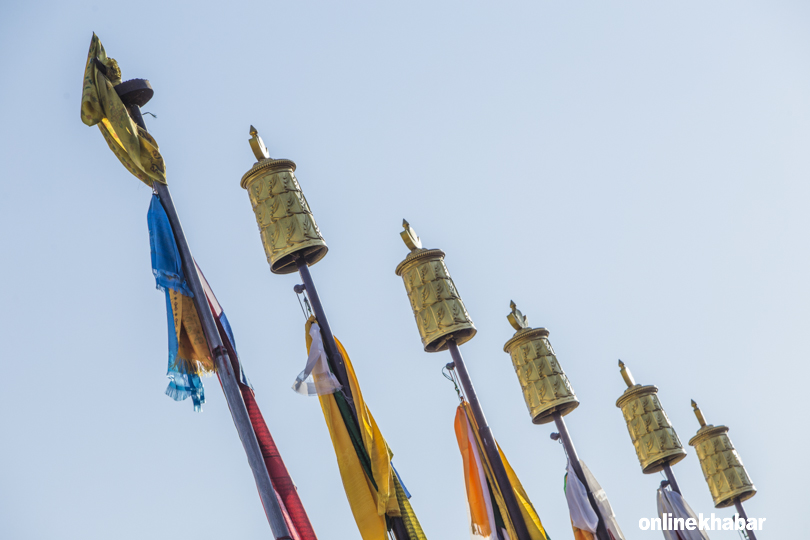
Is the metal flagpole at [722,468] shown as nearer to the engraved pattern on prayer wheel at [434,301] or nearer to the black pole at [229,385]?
the engraved pattern on prayer wheel at [434,301]

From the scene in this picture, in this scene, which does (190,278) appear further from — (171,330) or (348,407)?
(348,407)

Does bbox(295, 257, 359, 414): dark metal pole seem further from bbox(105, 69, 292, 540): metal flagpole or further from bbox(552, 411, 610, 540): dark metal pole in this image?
bbox(552, 411, 610, 540): dark metal pole

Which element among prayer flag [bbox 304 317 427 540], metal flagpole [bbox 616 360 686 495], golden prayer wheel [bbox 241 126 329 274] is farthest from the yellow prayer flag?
metal flagpole [bbox 616 360 686 495]

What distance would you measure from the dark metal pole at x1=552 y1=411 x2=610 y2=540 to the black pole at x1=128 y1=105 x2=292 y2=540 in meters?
4.98

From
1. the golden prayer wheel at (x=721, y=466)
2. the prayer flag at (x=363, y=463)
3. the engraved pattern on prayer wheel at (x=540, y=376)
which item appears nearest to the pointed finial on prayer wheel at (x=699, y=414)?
the golden prayer wheel at (x=721, y=466)

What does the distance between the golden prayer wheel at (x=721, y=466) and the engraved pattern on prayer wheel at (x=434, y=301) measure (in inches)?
233

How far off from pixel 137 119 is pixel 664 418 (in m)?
7.74

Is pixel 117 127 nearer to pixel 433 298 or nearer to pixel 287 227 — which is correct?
pixel 287 227

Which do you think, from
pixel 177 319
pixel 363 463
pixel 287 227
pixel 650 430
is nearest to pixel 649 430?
pixel 650 430

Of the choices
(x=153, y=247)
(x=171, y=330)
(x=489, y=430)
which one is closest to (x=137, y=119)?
(x=153, y=247)

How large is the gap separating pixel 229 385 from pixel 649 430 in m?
7.37

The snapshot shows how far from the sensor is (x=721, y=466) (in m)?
12.4

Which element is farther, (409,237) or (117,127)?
(409,237)

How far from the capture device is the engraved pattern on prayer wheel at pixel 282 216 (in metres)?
6.68
